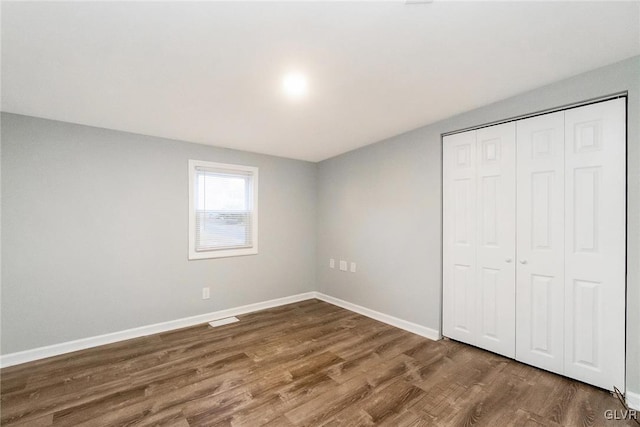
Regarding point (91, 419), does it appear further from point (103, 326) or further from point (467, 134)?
point (467, 134)

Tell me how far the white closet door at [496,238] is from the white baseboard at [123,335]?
2.79 metres

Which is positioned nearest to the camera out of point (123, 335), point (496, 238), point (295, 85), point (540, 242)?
point (295, 85)

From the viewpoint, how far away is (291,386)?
2150 millimetres

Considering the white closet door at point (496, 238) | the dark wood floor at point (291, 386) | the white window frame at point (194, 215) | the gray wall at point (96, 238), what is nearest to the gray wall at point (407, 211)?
the white closet door at point (496, 238)

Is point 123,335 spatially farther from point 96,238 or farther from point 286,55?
point 286,55

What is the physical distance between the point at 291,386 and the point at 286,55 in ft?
8.11

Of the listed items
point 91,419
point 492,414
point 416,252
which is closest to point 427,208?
point 416,252

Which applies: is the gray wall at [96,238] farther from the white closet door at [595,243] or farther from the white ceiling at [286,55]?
the white closet door at [595,243]

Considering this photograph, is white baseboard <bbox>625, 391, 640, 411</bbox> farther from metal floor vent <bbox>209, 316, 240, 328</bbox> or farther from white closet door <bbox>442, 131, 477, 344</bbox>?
metal floor vent <bbox>209, 316, 240, 328</bbox>

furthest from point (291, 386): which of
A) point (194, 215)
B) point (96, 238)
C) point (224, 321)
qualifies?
point (96, 238)

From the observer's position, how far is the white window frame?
347 centimetres

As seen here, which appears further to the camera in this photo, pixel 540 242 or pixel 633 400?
pixel 540 242

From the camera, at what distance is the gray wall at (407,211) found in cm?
191

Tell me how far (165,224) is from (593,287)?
4.23m
